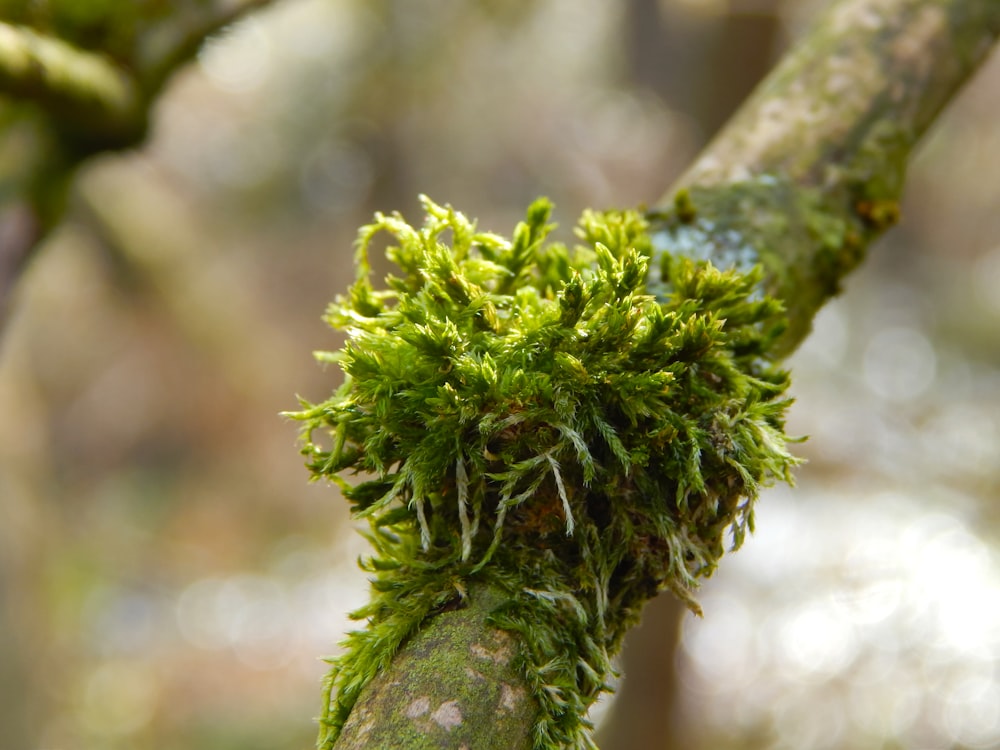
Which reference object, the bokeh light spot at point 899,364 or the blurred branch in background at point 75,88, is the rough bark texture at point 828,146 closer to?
the blurred branch in background at point 75,88

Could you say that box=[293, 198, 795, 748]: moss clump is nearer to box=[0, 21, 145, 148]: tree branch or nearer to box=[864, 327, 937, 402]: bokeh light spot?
box=[0, 21, 145, 148]: tree branch

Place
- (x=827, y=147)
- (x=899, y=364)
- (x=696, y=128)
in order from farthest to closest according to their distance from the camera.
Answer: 1. (x=899, y=364)
2. (x=696, y=128)
3. (x=827, y=147)

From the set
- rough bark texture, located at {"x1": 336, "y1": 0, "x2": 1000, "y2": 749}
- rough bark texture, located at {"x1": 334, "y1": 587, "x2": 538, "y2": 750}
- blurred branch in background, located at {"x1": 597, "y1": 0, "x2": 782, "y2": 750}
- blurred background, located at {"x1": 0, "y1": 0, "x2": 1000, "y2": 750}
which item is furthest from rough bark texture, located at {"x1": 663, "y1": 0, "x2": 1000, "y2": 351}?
blurred branch in background, located at {"x1": 597, "y1": 0, "x2": 782, "y2": 750}

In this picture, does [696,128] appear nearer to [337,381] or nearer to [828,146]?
[828,146]

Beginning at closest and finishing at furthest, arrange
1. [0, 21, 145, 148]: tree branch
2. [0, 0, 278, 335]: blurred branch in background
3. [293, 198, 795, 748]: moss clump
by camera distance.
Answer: [293, 198, 795, 748]: moss clump → [0, 21, 145, 148]: tree branch → [0, 0, 278, 335]: blurred branch in background

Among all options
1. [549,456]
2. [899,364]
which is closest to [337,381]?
[899,364]

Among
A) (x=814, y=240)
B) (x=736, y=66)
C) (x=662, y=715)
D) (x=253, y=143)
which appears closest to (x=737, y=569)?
(x=662, y=715)
